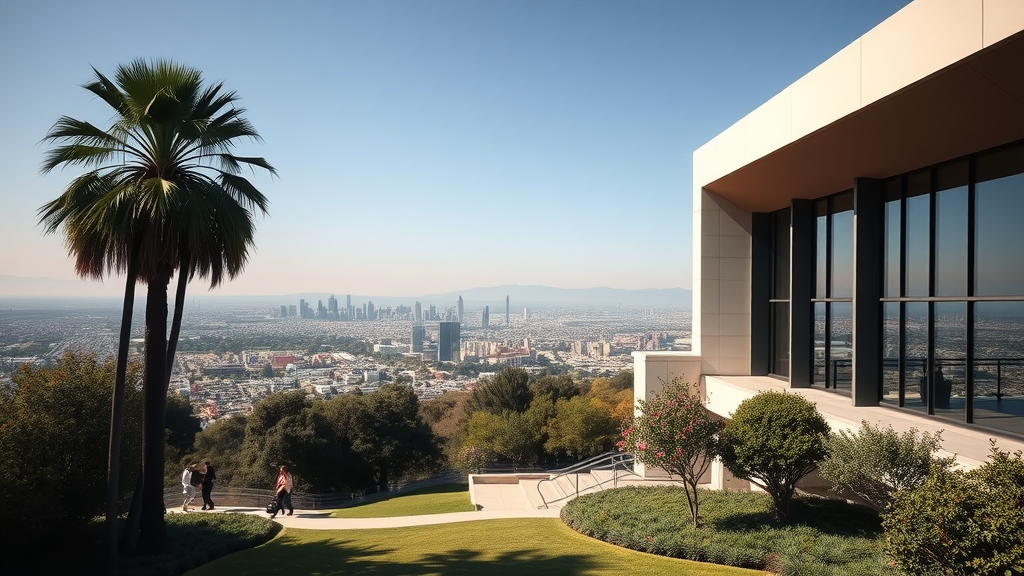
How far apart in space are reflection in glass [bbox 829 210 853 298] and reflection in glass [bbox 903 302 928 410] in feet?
7.30

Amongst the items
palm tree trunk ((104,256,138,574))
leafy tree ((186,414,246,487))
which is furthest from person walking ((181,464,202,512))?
leafy tree ((186,414,246,487))

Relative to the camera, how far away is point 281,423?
2830 cm

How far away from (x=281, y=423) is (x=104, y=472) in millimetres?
16775

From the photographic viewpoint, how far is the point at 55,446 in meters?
11.1

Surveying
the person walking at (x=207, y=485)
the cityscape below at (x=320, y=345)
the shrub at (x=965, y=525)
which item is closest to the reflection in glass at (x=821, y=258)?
the cityscape below at (x=320, y=345)

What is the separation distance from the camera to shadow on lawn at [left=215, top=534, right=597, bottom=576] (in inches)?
397

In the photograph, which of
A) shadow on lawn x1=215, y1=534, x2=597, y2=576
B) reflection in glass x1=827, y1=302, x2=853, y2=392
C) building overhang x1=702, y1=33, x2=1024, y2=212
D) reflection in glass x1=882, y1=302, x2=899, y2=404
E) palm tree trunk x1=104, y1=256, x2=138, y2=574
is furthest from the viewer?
reflection in glass x1=827, y1=302, x2=853, y2=392

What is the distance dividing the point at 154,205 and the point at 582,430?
24.9m

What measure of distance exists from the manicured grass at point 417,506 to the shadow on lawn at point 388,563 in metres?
4.34

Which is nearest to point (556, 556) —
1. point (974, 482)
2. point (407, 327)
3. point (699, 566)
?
point (699, 566)

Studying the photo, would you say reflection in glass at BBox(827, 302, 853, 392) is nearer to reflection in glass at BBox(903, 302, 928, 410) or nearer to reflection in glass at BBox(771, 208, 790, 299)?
reflection in glass at BBox(903, 302, 928, 410)

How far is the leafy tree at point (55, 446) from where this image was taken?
9750 mm

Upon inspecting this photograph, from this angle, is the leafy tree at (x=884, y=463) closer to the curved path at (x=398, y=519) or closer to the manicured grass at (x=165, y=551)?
the curved path at (x=398, y=519)

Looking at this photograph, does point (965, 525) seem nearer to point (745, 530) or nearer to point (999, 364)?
point (745, 530)
